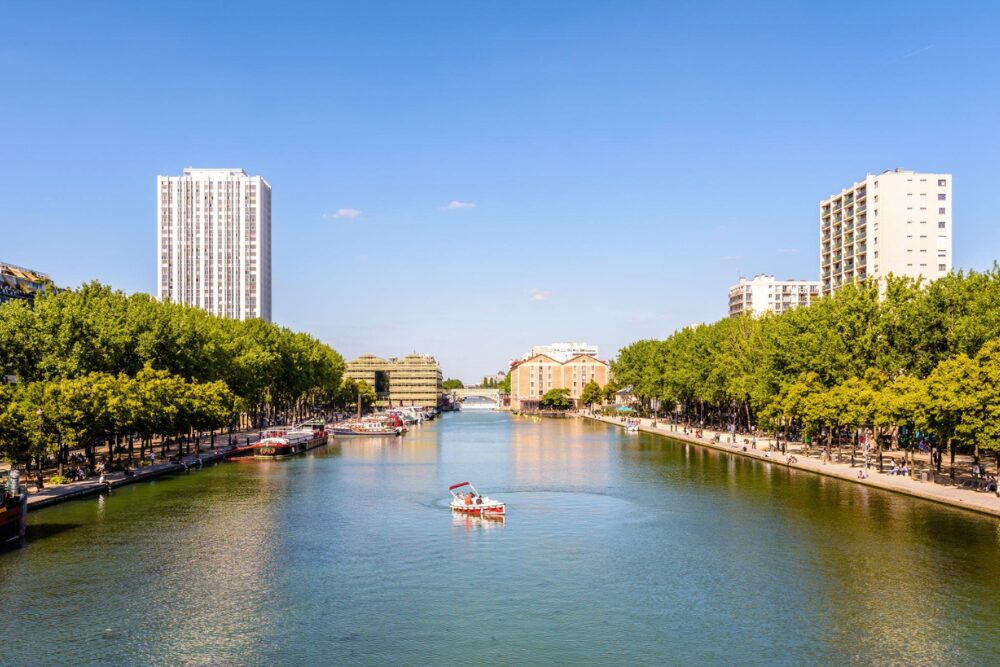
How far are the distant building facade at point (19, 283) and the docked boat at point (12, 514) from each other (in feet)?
253

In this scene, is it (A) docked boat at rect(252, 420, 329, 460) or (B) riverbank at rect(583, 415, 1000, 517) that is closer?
(B) riverbank at rect(583, 415, 1000, 517)

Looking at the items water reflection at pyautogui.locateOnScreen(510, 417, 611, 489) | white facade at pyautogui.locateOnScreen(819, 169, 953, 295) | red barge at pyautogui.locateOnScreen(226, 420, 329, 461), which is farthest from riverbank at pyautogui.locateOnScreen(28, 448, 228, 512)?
white facade at pyautogui.locateOnScreen(819, 169, 953, 295)

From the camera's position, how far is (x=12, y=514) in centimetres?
4672

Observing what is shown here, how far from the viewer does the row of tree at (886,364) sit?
60.5 metres

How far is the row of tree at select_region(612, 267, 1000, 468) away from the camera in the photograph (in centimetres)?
6050

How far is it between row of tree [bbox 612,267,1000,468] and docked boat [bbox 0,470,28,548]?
60.8 m

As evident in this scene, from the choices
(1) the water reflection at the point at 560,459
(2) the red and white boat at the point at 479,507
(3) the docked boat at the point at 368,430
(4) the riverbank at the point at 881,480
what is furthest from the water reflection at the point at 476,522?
(3) the docked boat at the point at 368,430

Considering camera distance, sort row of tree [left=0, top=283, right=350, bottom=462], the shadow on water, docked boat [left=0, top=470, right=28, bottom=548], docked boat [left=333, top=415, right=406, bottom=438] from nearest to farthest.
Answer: docked boat [left=0, top=470, right=28, bottom=548], the shadow on water, row of tree [left=0, top=283, right=350, bottom=462], docked boat [left=333, top=415, right=406, bottom=438]

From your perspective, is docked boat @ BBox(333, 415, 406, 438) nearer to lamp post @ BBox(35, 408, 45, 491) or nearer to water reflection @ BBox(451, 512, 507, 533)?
lamp post @ BBox(35, 408, 45, 491)

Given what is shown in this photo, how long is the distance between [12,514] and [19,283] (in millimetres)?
96637

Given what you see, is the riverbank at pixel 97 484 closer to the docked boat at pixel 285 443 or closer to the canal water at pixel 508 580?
the canal water at pixel 508 580

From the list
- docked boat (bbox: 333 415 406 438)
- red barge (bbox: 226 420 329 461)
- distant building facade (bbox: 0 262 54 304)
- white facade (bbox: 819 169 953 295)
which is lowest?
docked boat (bbox: 333 415 406 438)

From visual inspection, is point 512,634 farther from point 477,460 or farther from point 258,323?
point 258,323

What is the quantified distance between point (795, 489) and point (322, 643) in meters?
50.5
